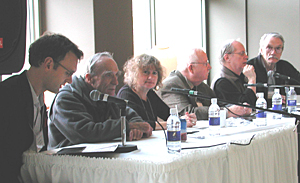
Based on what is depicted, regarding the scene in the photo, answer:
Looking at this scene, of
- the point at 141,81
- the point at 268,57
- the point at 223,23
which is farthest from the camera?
the point at 223,23

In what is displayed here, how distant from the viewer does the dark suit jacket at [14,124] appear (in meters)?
1.41

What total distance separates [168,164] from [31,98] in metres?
0.73

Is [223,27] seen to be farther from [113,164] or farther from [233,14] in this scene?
[113,164]

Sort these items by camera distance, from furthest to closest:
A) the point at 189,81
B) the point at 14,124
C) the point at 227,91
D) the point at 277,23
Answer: the point at 277,23 < the point at 227,91 < the point at 189,81 < the point at 14,124

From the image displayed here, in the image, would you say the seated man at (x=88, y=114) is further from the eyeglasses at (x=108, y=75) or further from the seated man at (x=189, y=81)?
the seated man at (x=189, y=81)

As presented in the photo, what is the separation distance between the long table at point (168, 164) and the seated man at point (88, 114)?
0.16 m

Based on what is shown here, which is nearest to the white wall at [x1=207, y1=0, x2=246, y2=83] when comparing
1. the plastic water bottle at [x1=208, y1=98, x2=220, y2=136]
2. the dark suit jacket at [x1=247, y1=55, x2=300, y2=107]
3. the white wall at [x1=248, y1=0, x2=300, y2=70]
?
the white wall at [x1=248, y1=0, x2=300, y2=70]

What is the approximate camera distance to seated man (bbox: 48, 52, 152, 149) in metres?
1.76

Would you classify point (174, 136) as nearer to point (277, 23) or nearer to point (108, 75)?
point (108, 75)

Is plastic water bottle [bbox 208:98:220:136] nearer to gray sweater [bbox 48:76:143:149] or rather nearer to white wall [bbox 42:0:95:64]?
gray sweater [bbox 48:76:143:149]

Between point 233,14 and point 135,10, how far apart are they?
2109 millimetres

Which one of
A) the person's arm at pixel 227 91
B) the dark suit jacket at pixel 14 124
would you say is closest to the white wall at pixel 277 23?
the person's arm at pixel 227 91

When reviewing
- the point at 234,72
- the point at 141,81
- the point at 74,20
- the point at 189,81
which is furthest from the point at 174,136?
the point at 234,72

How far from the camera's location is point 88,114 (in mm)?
1844
